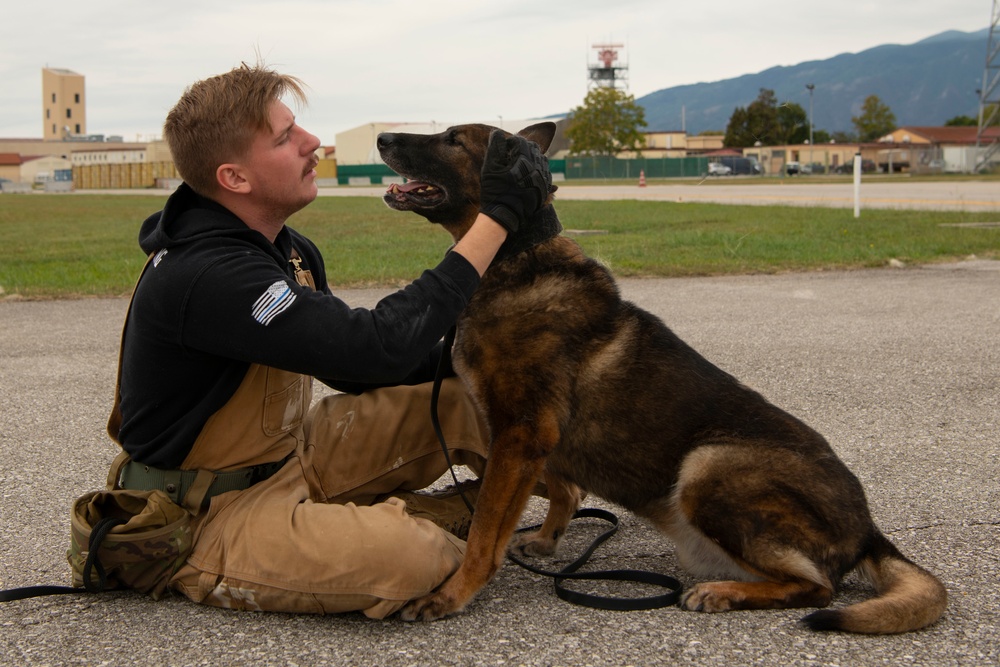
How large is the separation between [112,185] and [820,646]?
3548 inches

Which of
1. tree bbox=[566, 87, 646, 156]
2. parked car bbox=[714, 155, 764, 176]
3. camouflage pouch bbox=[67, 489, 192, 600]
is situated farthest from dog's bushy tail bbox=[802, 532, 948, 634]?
tree bbox=[566, 87, 646, 156]

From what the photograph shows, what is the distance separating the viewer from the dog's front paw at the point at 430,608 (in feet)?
9.23

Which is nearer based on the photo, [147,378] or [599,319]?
[147,378]

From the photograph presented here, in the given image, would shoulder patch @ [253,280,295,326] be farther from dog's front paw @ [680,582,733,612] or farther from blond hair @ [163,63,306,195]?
dog's front paw @ [680,582,733,612]

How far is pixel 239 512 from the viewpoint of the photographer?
2877mm

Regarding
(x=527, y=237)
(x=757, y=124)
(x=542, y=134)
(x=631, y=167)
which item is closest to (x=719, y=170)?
(x=631, y=167)

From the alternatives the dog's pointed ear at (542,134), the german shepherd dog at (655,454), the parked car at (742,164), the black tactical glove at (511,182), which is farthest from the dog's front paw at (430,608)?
the parked car at (742,164)

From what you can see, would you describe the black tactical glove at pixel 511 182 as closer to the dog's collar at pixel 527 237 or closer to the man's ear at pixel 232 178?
the dog's collar at pixel 527 237

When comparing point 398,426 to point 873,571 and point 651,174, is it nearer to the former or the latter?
point 873,571

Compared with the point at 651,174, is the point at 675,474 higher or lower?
lower

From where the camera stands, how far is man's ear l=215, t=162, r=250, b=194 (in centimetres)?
283

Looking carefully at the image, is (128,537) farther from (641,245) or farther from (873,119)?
(873,119)

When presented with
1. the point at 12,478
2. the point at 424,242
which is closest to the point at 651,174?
the point at 424,242

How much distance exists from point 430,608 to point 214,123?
5.18ft
